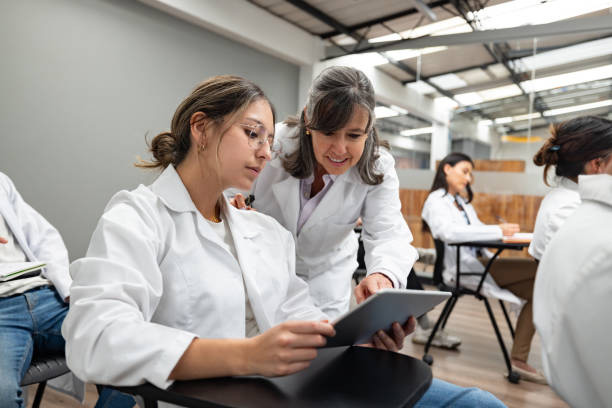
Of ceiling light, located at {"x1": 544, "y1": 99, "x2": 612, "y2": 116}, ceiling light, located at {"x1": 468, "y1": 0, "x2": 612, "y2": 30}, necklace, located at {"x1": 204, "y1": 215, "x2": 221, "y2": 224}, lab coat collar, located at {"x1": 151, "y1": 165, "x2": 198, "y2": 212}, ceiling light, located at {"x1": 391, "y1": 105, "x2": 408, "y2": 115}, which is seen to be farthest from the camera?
ceiling light, located at {"x1": 391, "y1": 105, "x2": 408, "y2": 115}

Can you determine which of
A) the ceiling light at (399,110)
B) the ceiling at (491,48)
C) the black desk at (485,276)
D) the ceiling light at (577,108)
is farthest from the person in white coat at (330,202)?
the ceiling light at (399,110)

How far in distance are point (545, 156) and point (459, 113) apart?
313 centimetres

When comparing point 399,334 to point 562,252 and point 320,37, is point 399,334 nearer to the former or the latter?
point 562,252

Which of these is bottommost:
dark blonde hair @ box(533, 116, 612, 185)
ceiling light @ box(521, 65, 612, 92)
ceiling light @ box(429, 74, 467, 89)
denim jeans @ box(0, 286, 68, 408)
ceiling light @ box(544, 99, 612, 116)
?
denim jeans @ box(0, 286, 68, 408)

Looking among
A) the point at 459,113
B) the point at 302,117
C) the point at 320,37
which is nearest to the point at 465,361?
the point at 302,117

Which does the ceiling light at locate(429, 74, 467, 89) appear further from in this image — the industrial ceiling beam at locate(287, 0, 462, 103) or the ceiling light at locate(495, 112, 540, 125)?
the ceiling light at locate(495, 112, 540, 125)

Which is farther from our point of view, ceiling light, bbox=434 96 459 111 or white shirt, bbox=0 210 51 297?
ceiling light, bbox=434 96 459 111

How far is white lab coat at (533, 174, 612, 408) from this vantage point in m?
0.59

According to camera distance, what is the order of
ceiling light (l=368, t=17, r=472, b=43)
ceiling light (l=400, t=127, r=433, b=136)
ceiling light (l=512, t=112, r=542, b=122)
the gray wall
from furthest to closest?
ceiling light (l=400, t=127, r=433, b=136) < ceiling light (l=368, t=17, r=472, b=43) < ceiling light (l=512, t=112, r=542, b=122) < the gray wall

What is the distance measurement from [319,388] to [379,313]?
0.15 m

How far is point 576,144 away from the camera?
2.22m

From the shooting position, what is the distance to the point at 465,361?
2.89m

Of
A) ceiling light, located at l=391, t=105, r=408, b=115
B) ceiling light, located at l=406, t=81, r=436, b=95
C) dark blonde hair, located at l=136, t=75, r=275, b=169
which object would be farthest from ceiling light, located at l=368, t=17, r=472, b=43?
dark blonde hair, located at l=136, t=75, r=275, b=169

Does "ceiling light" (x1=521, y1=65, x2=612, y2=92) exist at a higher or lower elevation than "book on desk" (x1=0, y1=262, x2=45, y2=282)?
higher
